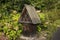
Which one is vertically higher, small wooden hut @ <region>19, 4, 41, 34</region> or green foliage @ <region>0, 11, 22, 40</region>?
small wooden hut @ <region>19, 4, 41, 34</region>

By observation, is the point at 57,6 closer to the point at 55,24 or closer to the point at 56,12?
the point at 56,12

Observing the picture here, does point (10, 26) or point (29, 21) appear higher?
point (29, 21)

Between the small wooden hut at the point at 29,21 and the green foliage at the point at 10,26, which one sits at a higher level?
the small wooden hut at the point at 29,21

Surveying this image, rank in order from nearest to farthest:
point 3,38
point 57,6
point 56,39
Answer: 1. point 56,39
2. point 3,38
3. point 57,6

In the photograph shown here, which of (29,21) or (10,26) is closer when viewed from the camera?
(29,21)

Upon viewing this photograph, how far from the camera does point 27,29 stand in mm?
6758

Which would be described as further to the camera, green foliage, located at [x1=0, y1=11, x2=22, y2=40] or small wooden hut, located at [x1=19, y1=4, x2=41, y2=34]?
green foliage, located at [x1=0, y1=11, x2=22, y2=40]

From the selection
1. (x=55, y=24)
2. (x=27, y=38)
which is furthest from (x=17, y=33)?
(x=55, y=24)

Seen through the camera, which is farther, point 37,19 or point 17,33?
point 17,33

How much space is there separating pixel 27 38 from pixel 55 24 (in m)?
1.25

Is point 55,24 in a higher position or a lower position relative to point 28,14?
lower

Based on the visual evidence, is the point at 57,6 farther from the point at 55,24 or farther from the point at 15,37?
the point at 15,37

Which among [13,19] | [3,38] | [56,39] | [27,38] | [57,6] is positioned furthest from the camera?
[57,6]

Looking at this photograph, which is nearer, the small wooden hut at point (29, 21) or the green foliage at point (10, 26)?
the small wooden hut at point (29, 21)
